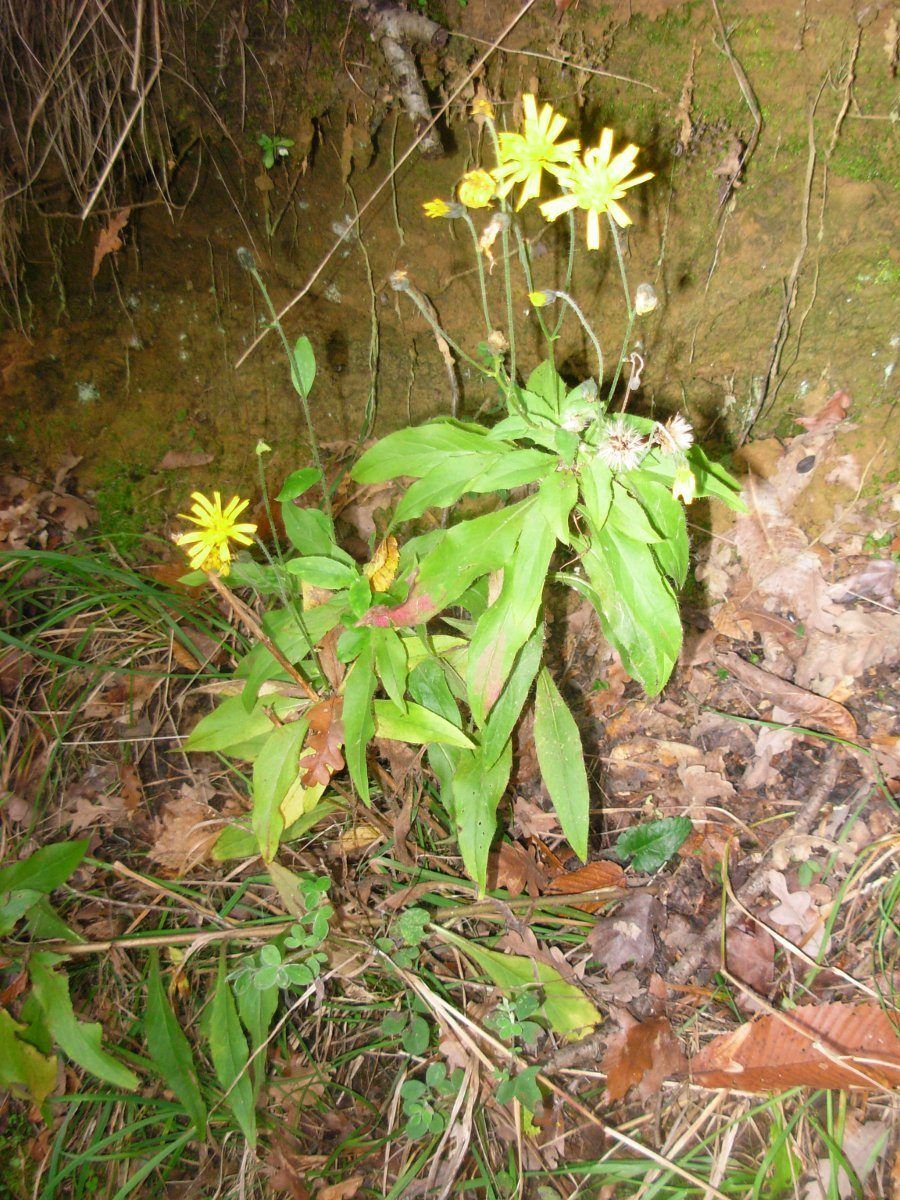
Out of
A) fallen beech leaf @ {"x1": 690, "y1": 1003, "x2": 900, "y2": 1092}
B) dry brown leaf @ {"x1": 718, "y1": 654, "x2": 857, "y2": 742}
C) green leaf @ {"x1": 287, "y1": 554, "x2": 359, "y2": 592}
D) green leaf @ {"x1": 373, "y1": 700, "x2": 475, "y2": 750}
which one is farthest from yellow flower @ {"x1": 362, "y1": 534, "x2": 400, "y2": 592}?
fallen beech leaf @ {"x1": 690, "y1": 1003, "x2": 900, "y2": 1092}

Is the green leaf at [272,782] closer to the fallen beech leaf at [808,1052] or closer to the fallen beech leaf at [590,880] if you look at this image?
the fallen beech leaf at [590,880]

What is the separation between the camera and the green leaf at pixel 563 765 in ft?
5.70

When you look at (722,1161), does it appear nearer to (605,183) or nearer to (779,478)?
(779,478)

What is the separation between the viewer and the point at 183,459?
2.58m

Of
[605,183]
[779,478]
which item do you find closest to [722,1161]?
[779,478]

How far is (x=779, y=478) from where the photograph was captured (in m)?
2.35

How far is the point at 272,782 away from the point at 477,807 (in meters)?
0.51

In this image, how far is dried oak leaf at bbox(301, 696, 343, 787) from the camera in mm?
1759

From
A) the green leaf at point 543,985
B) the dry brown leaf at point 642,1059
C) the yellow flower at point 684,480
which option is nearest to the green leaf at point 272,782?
the green leaf at point 543,985

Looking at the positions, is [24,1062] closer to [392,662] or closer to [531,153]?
[392,662]

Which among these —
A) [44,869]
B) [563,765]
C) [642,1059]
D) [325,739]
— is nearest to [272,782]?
[325,739]

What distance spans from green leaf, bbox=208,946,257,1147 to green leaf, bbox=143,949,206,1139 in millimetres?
64

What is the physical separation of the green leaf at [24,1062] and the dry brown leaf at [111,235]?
7.59 ft

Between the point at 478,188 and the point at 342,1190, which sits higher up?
the point at 478,188
